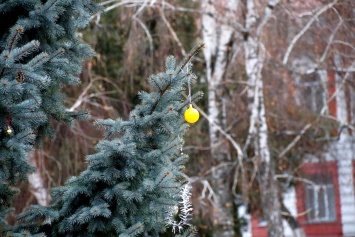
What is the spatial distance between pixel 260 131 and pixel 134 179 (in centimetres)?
605

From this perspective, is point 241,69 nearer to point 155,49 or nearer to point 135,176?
point 155,49

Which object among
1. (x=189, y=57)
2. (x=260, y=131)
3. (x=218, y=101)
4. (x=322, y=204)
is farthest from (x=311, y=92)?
(x=189, y=57)

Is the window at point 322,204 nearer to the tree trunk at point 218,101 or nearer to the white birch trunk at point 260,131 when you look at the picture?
the tree trunk at point 218,101

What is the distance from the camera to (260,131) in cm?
1020

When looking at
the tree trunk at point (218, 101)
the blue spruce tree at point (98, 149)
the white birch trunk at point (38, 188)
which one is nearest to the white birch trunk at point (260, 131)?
the tree trunk at point (218, 101)

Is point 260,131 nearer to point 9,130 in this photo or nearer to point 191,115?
point 191,115

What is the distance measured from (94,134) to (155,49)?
1784 millimetres

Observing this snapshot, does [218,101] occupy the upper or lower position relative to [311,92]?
lower

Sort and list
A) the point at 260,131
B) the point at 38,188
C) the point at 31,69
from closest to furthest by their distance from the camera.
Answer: the point at 31,69
the point at 260,131
the point at 38,188

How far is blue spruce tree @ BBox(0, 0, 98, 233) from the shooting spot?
398 cm

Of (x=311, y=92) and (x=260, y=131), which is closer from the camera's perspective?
(x=260, y=131)

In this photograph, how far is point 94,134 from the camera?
37.9 ft

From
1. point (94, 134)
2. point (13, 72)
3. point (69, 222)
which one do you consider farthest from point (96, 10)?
point (94, 134)

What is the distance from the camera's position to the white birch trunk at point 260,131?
10.2 metres
